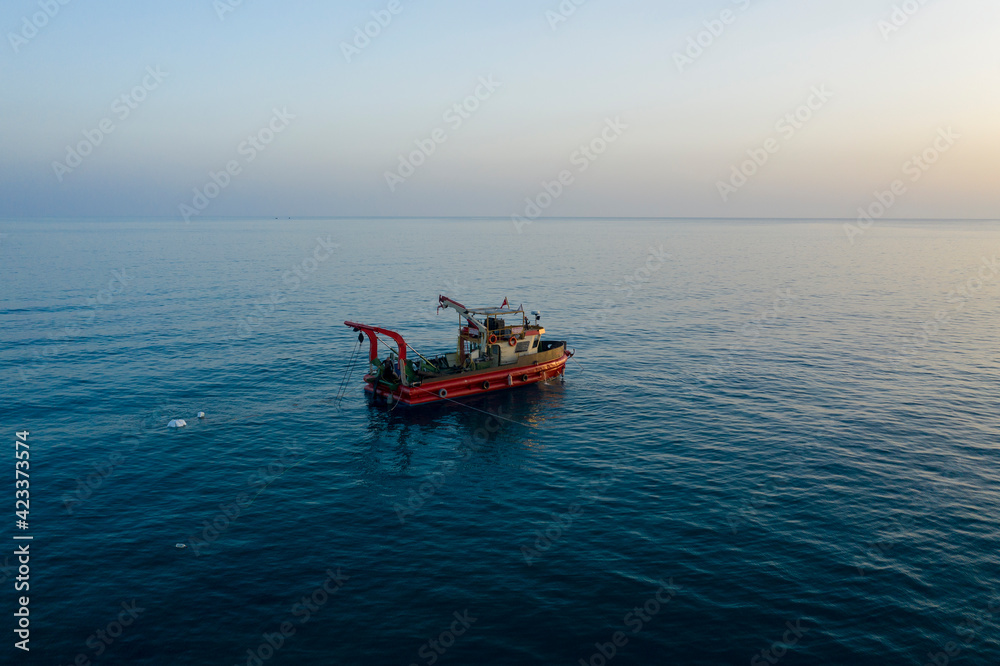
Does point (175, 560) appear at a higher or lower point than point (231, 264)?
lower

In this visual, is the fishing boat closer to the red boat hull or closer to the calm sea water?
the red boat hull

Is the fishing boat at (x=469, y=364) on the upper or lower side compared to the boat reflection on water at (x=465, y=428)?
upper

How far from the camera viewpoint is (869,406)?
2158 inches

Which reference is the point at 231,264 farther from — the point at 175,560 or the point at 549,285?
the point at 175,560

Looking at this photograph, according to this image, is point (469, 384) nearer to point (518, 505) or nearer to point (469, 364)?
point (469, 364)

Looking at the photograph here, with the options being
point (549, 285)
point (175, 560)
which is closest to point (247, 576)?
point (175, 560)

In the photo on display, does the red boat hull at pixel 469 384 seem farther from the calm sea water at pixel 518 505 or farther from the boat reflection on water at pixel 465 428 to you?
the calm sea water at pixel 518 505

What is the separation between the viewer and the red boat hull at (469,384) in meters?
57.2

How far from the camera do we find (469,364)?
205ft

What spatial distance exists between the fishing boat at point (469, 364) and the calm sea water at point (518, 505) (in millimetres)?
2223

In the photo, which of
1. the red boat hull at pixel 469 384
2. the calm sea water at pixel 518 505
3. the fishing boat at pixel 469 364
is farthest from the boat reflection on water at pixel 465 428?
the fishing boat at pixel 469 364

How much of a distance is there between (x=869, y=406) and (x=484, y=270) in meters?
129

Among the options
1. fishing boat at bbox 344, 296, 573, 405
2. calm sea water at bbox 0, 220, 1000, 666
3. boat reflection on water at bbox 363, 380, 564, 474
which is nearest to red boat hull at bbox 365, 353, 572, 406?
fishing boat at bbox 344, 296, 573, 405

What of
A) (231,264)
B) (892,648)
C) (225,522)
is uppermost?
(231,264)
